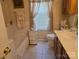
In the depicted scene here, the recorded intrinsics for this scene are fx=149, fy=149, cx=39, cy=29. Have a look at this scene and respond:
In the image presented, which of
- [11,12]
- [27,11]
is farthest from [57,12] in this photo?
[11,12]

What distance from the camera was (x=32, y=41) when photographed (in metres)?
5.47

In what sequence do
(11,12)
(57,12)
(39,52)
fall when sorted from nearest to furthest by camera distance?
(39,52)
(57,12)
(11,12)

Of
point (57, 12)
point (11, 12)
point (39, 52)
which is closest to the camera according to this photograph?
point (39, 52)

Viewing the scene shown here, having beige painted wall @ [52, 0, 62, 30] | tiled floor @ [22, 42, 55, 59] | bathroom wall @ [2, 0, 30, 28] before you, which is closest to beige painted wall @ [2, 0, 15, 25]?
bathroom wall @ [2, 0, 30, 28]

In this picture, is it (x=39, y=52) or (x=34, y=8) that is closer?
(x=39, y=52)

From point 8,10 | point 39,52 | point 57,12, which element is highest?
point 8,10

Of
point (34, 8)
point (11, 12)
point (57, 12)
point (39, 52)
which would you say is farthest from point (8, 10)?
point (39, 52)

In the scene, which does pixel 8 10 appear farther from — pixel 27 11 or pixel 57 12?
pixel 57 12

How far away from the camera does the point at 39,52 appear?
15.4ft

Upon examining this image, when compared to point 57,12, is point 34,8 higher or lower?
higher

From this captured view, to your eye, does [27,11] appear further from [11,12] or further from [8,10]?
[8,10]

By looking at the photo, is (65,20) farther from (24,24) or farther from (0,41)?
(0,41)

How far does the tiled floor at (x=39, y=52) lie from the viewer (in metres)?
4.34

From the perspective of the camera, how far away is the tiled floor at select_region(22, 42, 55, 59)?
4340 mm
